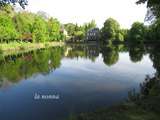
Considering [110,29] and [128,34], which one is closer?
[128,34]

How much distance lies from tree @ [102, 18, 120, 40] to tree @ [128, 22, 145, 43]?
29.5 ft

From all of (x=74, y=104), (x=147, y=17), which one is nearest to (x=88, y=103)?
(x=74, y=104)

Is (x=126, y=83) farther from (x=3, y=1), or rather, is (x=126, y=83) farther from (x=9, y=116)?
(x=3, y=1)

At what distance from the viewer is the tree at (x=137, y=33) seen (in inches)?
4316

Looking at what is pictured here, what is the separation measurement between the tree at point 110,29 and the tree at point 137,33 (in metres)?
8.98

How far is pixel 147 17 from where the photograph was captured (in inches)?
2267

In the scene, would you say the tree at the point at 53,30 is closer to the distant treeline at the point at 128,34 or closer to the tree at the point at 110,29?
the tree at the point at 110,29

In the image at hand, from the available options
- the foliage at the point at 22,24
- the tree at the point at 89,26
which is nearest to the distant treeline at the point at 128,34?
the foliage at the point at 22,24

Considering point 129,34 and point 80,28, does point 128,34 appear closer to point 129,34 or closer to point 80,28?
point 129,34

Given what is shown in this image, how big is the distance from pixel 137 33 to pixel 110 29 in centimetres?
1625

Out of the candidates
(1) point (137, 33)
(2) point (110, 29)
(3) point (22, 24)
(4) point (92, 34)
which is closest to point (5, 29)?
(3) point (22, 24)

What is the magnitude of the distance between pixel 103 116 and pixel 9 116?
551 cm

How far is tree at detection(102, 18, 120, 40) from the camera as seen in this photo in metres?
124

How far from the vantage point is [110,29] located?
408ft
